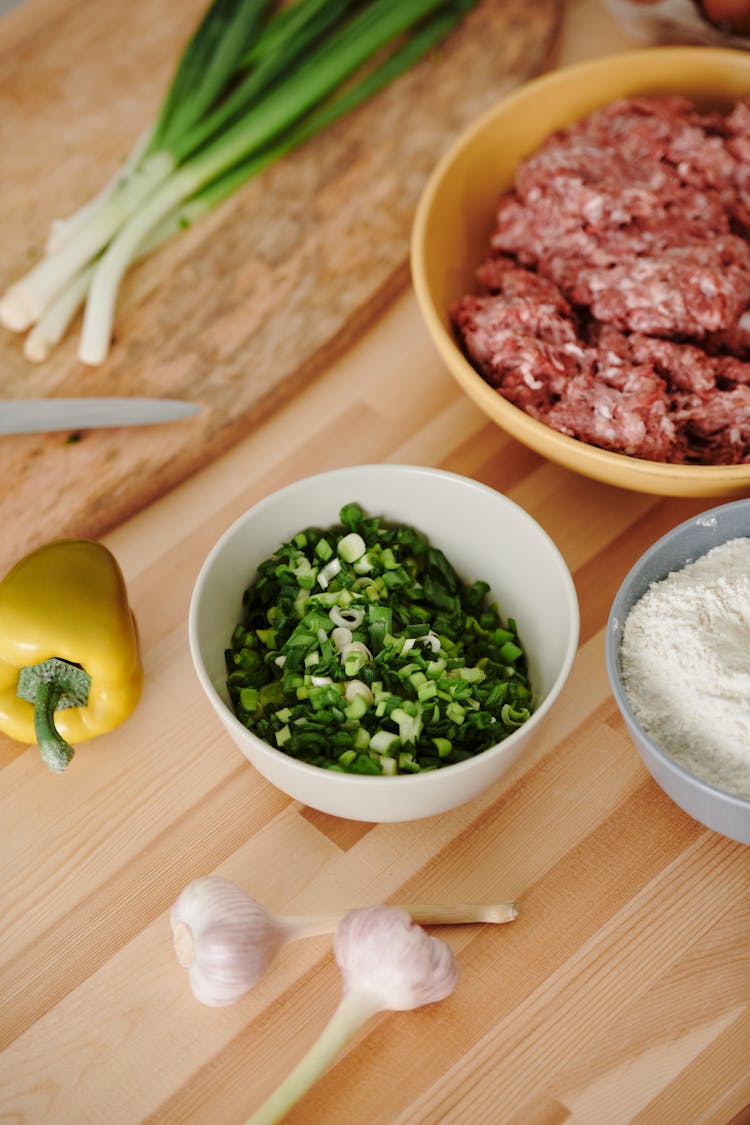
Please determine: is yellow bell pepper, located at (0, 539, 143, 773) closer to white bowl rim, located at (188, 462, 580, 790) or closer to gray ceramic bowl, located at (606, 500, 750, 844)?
white bowl rim, located at (188, 462, 580, 790)

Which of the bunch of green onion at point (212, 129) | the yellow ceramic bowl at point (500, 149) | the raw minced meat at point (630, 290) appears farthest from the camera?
the bunch of green onion at point (212, 129)

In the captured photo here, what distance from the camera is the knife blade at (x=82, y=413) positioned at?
4.78 ft

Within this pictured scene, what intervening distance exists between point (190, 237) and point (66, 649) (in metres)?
0.84

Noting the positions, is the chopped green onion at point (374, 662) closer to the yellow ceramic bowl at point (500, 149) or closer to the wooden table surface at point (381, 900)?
the wooden table surface at point (381, 900)

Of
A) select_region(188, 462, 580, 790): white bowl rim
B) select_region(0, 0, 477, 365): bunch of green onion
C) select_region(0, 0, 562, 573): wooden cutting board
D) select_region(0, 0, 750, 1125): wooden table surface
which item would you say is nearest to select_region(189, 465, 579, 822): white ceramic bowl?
select_region(188, 462, 580, 790): white bowl rim

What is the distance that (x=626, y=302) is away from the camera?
1.37 m

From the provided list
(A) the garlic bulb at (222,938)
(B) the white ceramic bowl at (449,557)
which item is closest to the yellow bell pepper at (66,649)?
(B) the white ceramic bowl at (449,557)

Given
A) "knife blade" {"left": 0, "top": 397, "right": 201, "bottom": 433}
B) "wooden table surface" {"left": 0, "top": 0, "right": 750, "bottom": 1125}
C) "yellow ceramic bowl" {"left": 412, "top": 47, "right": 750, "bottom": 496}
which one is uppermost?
"knife blade" {"left": 0, "top": 397, "right": 201, "bottom": 433}

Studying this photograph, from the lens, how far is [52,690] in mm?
1213

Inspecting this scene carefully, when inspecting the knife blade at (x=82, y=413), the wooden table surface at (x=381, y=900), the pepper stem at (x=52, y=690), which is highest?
the knife blade at (x=82, y=413)

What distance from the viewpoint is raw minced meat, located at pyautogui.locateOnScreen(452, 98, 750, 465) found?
1.31 meters

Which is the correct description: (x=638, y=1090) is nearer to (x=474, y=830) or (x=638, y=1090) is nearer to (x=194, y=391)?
(x=474, y=830)

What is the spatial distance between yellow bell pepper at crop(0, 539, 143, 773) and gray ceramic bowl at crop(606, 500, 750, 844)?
1.88ft

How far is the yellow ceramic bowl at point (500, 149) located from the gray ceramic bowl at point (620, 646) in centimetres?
16
